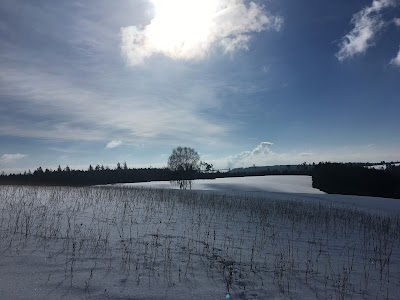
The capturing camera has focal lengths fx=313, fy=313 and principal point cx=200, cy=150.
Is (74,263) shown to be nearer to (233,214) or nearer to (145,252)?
(145,252)

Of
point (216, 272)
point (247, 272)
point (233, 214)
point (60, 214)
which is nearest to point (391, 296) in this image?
point (247, 272)

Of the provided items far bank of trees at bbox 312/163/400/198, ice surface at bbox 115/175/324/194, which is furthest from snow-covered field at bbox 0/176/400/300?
far bank of trees at bbox 312/163/400/198

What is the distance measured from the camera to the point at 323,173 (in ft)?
239

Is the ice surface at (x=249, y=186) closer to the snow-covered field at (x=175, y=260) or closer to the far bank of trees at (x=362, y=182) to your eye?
the far bank of trees at (x=362, y=182)

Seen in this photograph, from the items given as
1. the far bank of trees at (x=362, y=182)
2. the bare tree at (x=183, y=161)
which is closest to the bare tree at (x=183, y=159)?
the bare tree at (x=183, y=161)

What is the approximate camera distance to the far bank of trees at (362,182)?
62781 mm

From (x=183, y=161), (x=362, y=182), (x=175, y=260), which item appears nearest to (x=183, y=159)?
(x=183, y=161)

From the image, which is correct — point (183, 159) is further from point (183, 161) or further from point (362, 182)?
point (362, 182)

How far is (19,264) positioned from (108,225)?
4.22 m

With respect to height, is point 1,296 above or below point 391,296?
above

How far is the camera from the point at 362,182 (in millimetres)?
63219

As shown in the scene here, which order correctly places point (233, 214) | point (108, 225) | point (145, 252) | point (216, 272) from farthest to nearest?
point (233, 214)
point (108, 225)
point (145, 252)
point (216, 272)

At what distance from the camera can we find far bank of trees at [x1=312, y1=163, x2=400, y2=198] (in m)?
62.8

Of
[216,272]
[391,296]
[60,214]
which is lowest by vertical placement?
[391,296]
